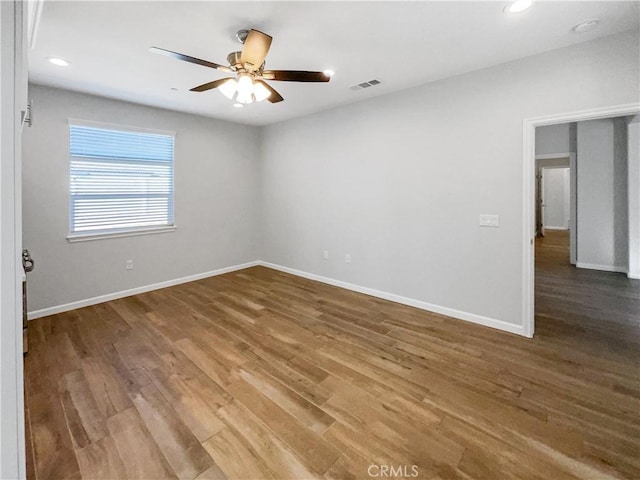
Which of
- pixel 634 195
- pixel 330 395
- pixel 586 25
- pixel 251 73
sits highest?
pixel 586 25

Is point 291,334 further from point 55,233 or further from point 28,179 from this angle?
point 28,179

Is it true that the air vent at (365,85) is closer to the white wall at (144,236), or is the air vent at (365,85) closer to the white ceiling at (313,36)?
the white ceiling at (313,36)

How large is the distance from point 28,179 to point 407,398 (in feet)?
15.2

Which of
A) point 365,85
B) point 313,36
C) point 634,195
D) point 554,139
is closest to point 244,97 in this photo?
point 313,36

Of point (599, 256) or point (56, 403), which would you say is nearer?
point (56, 403)

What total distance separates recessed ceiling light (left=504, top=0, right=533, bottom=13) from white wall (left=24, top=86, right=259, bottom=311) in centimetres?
438

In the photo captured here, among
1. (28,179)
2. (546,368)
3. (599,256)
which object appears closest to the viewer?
(546,368)

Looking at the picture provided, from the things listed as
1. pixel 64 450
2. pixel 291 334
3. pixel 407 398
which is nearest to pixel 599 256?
pixel 407 398

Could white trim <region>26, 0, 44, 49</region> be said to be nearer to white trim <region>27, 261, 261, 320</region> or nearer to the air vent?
the air vent

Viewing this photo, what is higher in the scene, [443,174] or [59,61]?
[59,61]

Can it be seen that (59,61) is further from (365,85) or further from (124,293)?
(365,85)

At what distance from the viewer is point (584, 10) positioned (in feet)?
6.87

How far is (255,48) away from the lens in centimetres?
204

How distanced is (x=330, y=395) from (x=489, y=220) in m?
2.45
